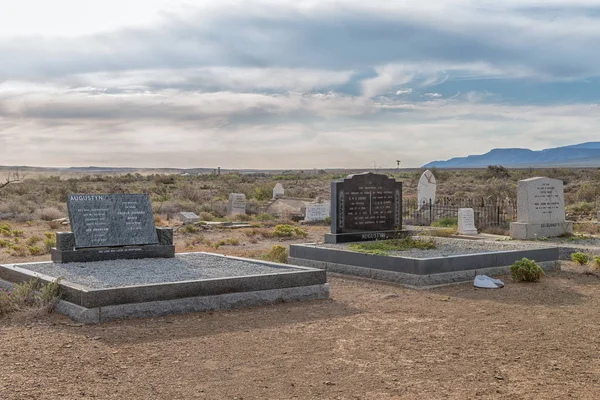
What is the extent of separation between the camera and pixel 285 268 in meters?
11.3

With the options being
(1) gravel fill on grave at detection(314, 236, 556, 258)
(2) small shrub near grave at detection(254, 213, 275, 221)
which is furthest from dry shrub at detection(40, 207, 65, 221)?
(1) gravel fill on grave at detection(314, 236, 556, 258)

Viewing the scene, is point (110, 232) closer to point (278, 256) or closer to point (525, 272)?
point (278, 256)

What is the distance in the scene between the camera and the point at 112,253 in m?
12.4

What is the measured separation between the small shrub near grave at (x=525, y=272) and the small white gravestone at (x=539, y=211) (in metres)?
5.54

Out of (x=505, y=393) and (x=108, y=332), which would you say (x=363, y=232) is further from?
(x=505, y=393)

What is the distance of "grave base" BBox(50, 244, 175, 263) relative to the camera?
12.0 meters

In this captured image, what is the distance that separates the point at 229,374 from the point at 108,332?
222 centimetres

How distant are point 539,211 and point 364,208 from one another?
5.24 meters

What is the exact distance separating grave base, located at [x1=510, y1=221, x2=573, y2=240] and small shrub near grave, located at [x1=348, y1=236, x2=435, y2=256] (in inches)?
159

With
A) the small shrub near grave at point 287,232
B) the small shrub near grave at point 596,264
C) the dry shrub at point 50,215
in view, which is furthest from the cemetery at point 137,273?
the dry shrub at point 50,215

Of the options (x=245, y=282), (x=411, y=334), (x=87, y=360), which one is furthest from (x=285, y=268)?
(x=87, y=360)

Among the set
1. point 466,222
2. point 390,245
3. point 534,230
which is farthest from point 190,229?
point 534,230

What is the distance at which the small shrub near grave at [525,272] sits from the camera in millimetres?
11977

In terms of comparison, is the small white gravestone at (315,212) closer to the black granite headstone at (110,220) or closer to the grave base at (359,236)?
the grave base at (359,236)
